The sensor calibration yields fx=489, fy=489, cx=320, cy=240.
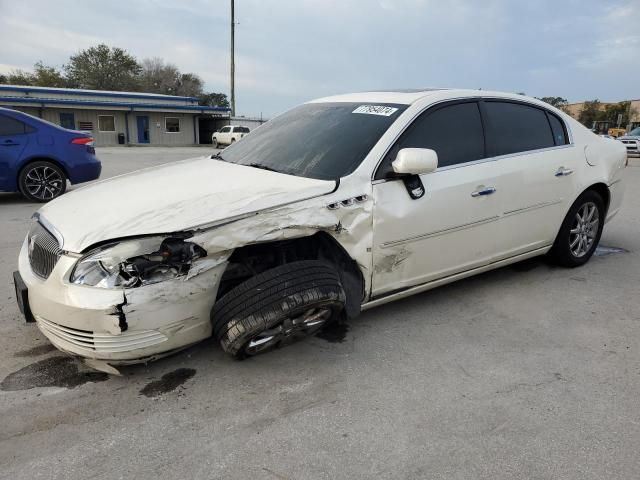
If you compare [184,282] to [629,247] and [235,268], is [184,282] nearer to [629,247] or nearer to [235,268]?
[235,268]

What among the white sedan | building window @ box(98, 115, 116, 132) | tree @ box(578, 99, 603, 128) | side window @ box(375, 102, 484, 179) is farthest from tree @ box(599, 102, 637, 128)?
side window @ box(375, 102, 484, 179)

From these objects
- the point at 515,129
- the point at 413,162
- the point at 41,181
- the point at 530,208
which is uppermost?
the point at 515,129

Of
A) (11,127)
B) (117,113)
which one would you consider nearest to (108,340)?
(11,127)

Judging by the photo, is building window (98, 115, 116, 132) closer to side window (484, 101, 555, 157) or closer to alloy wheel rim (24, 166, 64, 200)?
alloy wheel rim (24, 166, 64, 200)

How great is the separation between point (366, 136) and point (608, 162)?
269 centimetres

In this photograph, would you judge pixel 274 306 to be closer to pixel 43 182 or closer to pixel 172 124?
pixel 43 182

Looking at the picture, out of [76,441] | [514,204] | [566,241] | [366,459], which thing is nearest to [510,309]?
[514,204]

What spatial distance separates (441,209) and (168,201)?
1746 mm

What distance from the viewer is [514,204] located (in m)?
3.72

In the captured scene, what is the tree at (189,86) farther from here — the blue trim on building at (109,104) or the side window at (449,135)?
the side window at (449,135)

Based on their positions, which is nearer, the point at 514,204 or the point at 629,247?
the point at 514,204

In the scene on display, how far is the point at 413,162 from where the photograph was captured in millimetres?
2939

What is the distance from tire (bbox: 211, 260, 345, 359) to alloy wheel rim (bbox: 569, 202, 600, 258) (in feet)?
9.19

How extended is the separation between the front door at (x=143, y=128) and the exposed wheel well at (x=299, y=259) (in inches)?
1446
